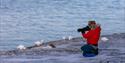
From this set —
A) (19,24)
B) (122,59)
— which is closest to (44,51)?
(122,59)

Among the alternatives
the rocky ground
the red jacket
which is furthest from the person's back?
the rocky ground

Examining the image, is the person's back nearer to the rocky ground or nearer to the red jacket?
the red jacket

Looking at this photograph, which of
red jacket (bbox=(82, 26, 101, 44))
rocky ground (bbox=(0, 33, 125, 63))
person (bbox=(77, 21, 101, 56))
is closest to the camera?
person (bbox=(77, 21, 101, 56))

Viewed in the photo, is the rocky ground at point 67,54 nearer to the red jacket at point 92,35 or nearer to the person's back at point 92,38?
the person's back at point 92,38

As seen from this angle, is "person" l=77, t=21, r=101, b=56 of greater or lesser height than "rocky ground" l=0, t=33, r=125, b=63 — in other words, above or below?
above

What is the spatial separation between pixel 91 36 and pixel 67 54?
343 centimetres

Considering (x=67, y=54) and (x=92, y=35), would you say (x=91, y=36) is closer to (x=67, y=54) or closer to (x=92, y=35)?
(x=92, y=35)

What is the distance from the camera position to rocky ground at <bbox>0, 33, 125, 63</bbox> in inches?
903

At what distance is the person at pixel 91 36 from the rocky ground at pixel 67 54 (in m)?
0.38

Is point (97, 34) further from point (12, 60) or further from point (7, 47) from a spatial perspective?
point (7, 47)

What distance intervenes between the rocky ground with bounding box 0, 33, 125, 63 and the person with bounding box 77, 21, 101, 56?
1.24 feet

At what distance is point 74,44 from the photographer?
94.7 ft

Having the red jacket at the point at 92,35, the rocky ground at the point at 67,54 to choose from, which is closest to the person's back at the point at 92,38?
the red jacket at the point at 92,35

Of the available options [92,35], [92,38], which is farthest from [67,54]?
[92,35]
